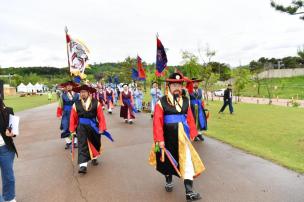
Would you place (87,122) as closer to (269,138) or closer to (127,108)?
(269,138)

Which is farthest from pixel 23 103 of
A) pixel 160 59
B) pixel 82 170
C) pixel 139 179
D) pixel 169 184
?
pixel 169 184

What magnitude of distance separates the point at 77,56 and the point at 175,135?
7.61 m

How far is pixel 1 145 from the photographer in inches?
177

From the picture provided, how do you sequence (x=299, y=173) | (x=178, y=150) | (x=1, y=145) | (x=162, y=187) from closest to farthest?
(x=1, y=145), (x=178, y=150), (x=162, y=187), (x=299, y=173)

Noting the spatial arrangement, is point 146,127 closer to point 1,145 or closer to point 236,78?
point 1,145

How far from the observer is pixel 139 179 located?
576cm

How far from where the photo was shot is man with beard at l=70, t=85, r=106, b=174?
6.52m

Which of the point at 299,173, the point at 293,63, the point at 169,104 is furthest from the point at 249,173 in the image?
the point at 293,63

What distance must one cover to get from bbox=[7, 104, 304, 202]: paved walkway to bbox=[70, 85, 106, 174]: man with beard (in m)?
0.48

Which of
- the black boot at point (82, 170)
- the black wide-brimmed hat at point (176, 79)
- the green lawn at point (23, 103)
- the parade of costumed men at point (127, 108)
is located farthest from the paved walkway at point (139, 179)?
the green lawn at point (23, 103)

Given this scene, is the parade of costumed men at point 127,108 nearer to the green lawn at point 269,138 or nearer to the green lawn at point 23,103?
the green lawn at point 269,138

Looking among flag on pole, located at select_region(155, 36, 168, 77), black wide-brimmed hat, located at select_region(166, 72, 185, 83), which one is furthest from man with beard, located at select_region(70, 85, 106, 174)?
black wide-brimmed hat, located at select_region(166, 72, 185, 83)

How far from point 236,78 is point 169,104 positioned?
25.2 metres

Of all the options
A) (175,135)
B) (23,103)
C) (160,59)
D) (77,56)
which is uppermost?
(77,56)
